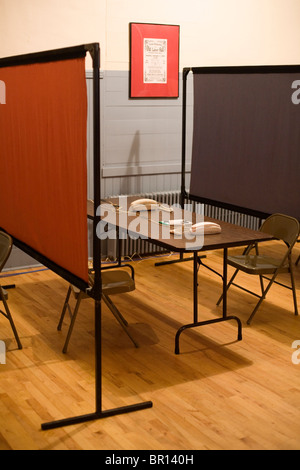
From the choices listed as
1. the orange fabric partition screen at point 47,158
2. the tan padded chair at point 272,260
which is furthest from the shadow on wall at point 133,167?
the orange fabric partition screen at point 47,158

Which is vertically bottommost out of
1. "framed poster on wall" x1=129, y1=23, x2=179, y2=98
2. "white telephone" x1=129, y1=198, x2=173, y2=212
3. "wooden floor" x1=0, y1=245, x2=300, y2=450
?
"wooden floor" x1=0, y1=245, x2=300, y2=450

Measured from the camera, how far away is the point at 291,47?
27.1 feet

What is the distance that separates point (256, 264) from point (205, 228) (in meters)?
0.84

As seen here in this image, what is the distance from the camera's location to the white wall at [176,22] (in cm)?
646

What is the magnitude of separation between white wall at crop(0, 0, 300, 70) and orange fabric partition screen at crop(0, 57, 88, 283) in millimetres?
1868

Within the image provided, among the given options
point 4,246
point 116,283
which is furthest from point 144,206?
point 4,246

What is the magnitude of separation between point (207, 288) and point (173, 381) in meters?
2.05

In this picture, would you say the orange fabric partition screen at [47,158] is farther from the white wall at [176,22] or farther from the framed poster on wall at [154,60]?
the framed poster on wall at [154,60]

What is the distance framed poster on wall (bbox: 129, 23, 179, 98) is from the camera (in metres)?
7.08

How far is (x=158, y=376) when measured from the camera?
4523 mm

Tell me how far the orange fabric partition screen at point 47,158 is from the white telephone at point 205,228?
47.0 inches

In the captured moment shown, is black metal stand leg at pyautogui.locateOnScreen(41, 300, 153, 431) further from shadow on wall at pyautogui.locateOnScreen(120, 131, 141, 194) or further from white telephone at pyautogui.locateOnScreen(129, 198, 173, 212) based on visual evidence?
shadow on wall at pyautogui.locateOnScreen(120, 131, 141, 194)

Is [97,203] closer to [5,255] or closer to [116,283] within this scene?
[5,255]

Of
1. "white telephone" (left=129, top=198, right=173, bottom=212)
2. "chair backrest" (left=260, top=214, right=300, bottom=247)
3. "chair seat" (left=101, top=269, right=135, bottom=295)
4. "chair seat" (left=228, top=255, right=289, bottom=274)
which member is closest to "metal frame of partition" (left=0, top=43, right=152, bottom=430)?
"chair seat" (left=101, top=269, right=135, bottom=295)
